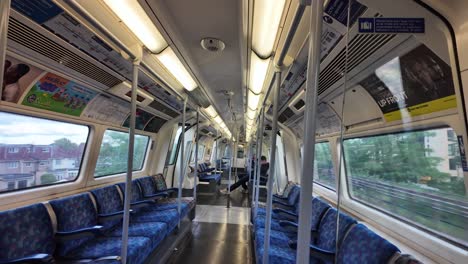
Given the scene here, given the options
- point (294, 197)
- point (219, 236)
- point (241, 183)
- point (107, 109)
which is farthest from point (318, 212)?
point (241, 183)

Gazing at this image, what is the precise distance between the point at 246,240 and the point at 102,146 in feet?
10.5

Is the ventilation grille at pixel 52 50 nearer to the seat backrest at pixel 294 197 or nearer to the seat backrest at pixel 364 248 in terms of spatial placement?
the seat backrest at pixel 364 248

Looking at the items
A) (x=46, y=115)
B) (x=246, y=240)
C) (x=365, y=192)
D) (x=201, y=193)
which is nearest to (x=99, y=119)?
(x=46, y=115)

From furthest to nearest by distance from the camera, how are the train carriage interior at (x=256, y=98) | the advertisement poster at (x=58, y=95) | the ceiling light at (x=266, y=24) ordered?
the advertisement poster at (x=58, y=95) < the ceiling light at (x=266, y=24) < the train carriage interior at (x=256, y=98)

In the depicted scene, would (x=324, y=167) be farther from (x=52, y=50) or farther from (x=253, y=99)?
(x=52, y=50)

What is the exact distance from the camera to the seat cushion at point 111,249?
2.90 m

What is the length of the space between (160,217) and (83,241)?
4.34 feet

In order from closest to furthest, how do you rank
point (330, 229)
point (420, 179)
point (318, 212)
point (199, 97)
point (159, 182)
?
point (420, 179) → point (330, 229) → point (318, 212) → point (199, 97) → point (159, 182)

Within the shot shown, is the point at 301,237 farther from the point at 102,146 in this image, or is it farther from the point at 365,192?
the point at 102,146

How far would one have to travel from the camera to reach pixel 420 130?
222 centimetres

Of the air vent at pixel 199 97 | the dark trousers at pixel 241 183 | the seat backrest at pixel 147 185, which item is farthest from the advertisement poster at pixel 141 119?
the dark trousers at pixel 241 183

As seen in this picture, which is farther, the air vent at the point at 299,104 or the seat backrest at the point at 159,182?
the seat backrest at the point at 159,182

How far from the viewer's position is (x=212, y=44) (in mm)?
3090

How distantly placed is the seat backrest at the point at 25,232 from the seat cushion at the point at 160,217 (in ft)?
5.25
